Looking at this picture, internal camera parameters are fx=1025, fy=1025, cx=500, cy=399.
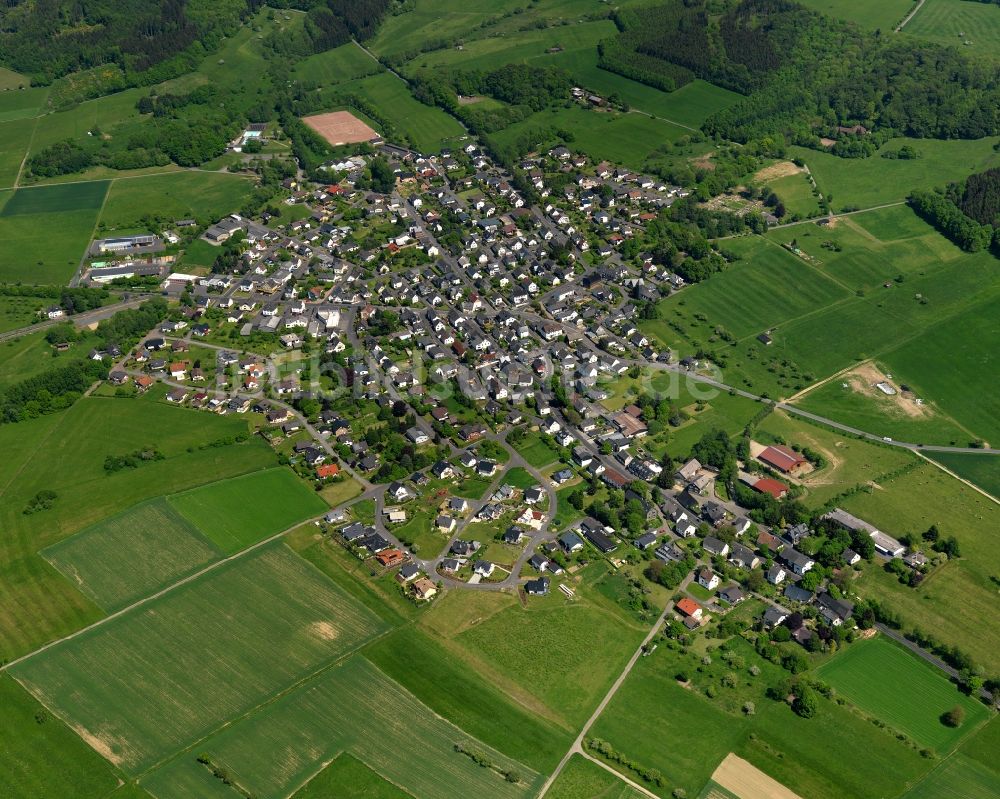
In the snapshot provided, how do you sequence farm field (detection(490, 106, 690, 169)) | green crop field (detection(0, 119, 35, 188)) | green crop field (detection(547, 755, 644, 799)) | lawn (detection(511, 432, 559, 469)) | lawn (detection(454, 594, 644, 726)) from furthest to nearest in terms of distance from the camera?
1. farm field (detection(490, 106, 690, 169))
2. green crop field (detection(0, 119, 35, 188))
3. lawn (detection(511, 432, 559, 469))
4. lawn (detection(454, 594, 644, 726))
5. green crop field (detection(547, 755, 644, 799))

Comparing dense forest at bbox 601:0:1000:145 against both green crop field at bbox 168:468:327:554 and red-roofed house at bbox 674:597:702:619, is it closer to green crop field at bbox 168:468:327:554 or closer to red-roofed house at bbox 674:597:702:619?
green crop field at bbox 168:468:327:554

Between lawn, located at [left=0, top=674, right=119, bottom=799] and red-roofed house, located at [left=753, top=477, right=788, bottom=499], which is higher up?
red-roofed house, located at [left=753, top=477, right=788, bottom=499]

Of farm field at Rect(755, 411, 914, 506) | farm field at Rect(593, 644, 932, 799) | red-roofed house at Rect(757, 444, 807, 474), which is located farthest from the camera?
red-roofed house at Rect(757, 444, 807, 474)

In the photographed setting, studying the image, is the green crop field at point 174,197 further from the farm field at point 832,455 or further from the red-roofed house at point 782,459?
the red-roofed house at point 782,459

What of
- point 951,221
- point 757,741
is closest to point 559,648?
point 757,741

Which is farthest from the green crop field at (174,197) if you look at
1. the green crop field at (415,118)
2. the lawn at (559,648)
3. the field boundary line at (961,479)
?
the field boundary line at (961,479)

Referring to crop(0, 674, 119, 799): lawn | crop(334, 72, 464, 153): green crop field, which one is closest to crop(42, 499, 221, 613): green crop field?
crop(0, 674, 119, 799): lawn

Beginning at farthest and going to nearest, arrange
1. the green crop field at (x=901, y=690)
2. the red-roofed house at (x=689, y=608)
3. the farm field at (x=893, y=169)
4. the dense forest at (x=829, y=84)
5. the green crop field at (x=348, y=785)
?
the dense forest at (x=829, y=84) → the farm field at (x=893, y=169) → the red-roofed house at (x=689, y=608) → the green crop field at (x=901, y=690) → the green crop field at (x=348, y=785)
